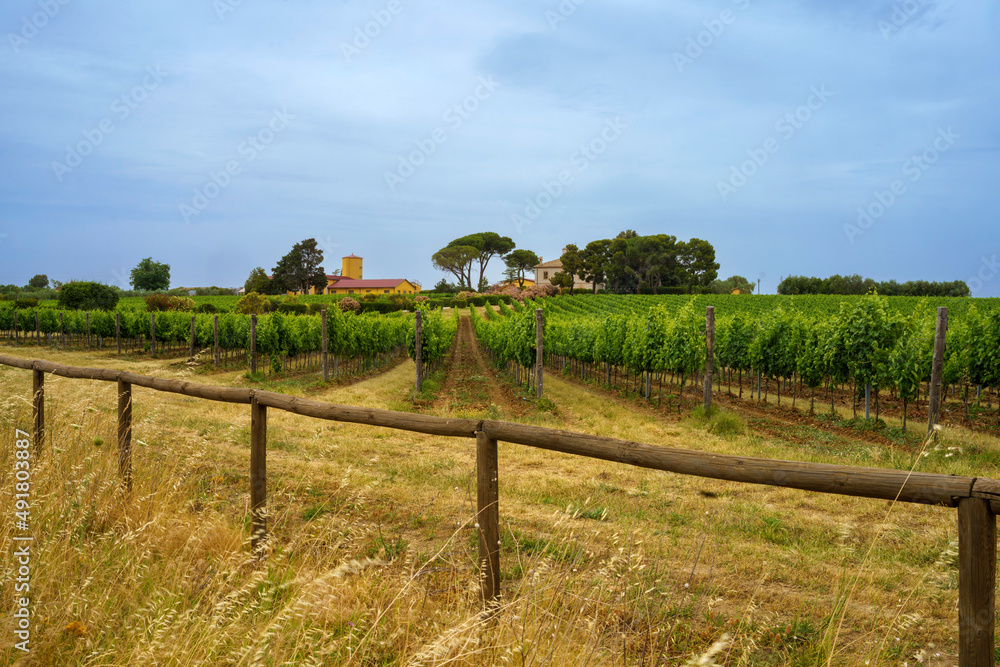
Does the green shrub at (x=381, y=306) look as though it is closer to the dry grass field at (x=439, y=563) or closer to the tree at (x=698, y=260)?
the tree at (x=698, y=260)

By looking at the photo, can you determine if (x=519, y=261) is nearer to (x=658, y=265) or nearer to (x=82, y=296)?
(x=658, y=265)

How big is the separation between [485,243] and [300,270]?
3235cm

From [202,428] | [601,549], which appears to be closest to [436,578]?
[601,549]

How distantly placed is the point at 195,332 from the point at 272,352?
296 inches

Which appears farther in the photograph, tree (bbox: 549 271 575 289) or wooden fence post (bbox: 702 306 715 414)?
tree (bbox: 549 271 575 289)

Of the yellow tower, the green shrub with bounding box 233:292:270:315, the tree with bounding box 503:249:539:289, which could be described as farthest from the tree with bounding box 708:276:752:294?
the yellow tower

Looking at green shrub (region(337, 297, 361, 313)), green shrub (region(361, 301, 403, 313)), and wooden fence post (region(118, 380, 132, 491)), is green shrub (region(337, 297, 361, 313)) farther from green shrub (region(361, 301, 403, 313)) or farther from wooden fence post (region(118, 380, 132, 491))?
wooden fence post (region(118, 380, 132, 491))

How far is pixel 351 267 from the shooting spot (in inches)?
4882

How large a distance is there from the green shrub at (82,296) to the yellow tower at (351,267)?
83.3 m

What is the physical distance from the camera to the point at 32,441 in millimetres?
5062

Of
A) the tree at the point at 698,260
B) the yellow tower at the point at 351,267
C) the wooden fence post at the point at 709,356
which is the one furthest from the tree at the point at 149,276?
the wooden fence post at the point at 709,356

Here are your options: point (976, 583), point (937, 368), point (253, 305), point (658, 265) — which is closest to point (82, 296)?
point (253, 305)

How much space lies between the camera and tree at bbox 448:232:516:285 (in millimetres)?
98375

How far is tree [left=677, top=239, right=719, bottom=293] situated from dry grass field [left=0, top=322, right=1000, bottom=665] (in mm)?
68565
